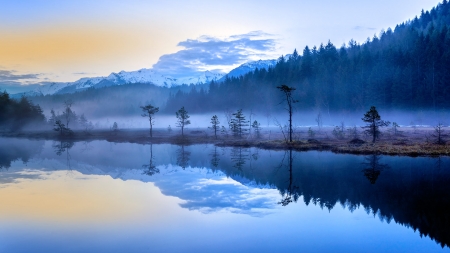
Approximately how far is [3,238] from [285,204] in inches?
578

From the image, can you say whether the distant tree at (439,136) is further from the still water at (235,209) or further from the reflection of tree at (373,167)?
the reflection of tree at (373,167)

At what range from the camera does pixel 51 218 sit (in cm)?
1767

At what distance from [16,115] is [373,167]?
13607cm

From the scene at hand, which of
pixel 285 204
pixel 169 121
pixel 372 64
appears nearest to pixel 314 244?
pixel 285 204

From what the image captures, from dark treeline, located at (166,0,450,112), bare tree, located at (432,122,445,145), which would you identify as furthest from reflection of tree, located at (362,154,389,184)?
dark treeline, located at (166,0,450,112)

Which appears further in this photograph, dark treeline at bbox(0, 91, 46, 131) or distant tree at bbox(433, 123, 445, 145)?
dark treeline at bbox(0, 91, 46, 131)

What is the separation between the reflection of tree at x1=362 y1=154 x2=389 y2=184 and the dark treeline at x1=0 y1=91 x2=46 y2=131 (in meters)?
132

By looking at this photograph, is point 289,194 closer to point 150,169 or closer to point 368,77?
point 150,169

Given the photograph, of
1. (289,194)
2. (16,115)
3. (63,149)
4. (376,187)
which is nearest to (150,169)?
(289,194)

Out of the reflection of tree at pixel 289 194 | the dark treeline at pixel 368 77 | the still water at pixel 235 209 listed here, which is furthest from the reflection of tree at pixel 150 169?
the dark treeline at pixel 368 77

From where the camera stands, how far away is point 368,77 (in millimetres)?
104938

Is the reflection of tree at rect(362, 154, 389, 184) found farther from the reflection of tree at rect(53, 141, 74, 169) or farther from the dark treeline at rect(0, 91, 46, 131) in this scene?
the dark treeline at rect(0, 91, 46, 131)

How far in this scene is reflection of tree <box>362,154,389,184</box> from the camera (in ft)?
86.1

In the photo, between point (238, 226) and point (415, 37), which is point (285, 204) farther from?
point (415, 37)
